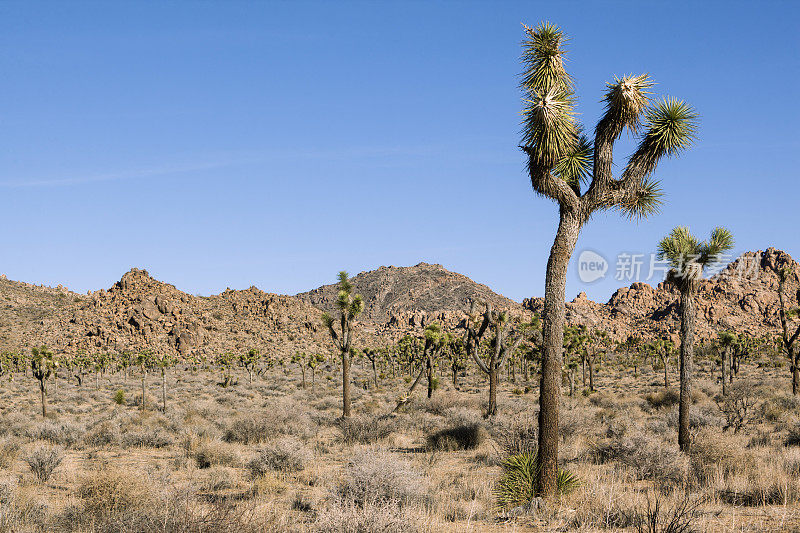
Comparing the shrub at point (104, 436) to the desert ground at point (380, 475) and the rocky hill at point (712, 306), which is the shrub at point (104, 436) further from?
the rocky hill at point (712, 306)

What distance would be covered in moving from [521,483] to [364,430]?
37.7 ft

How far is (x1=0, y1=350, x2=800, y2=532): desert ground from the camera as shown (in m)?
7.54

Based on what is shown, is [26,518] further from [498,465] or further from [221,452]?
[498,465]

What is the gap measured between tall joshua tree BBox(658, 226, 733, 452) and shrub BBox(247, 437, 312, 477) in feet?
37.8

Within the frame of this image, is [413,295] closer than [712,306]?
No

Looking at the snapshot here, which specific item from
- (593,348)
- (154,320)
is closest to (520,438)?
(593,348)

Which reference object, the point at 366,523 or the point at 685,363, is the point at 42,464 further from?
the point at 685,363

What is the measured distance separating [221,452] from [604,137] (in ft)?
41.2

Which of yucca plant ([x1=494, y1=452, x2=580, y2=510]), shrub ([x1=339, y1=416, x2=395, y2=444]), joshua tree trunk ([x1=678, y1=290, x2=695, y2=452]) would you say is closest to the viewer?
yucca plant ([x1=494, y1=452, x2=580, y2=510])

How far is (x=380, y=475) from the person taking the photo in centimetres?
911

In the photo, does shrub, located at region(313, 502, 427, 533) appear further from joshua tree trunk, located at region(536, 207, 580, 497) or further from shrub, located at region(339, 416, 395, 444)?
shrub, located at region(339, 416, 395, 444)

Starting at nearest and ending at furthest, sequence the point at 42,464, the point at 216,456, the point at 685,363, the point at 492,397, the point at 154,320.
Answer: the point at 42,464 → the point at 216,456 → the point at 685,363 → the point at 492,397 → the point at 154,320

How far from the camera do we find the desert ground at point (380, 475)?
24.7ft

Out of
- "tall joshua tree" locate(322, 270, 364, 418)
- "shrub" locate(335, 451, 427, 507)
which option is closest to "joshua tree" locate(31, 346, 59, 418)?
"tall joshua tree" locate(322, 270, 364, 418)
